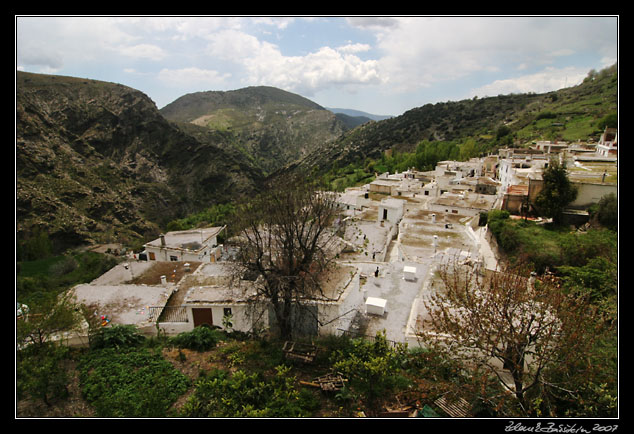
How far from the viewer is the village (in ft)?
40.1

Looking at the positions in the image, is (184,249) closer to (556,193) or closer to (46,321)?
(46,321)

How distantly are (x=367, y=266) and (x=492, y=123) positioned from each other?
286 feet

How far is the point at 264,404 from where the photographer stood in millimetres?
7695

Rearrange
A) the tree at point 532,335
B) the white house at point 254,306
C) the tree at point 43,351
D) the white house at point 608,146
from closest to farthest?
the tree at point 532,335 < the tree at point 43,351 < the white house at point 254,306 < the white house at point 608,146

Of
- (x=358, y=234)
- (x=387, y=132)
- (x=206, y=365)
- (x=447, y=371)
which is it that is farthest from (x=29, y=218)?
(x=387, y=132)

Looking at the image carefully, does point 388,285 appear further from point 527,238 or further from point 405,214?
point 405,214

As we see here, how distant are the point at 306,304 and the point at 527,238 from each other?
48.4 ft

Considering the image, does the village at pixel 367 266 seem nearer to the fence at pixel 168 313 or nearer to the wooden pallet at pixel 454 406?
the fence at pixel 168 313

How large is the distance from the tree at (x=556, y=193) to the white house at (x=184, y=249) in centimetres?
2384

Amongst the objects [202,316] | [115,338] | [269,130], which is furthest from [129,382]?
[269,130]

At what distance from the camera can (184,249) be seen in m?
27.4

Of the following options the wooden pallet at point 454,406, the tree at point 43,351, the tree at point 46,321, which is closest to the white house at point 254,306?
the tree at point 46,321

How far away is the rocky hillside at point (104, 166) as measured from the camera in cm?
5631

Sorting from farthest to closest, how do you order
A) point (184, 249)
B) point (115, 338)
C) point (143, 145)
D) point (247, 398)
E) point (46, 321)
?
point (143, 145), point (184, 249), point (115, 338), point (46, 321), point (247, 398)
